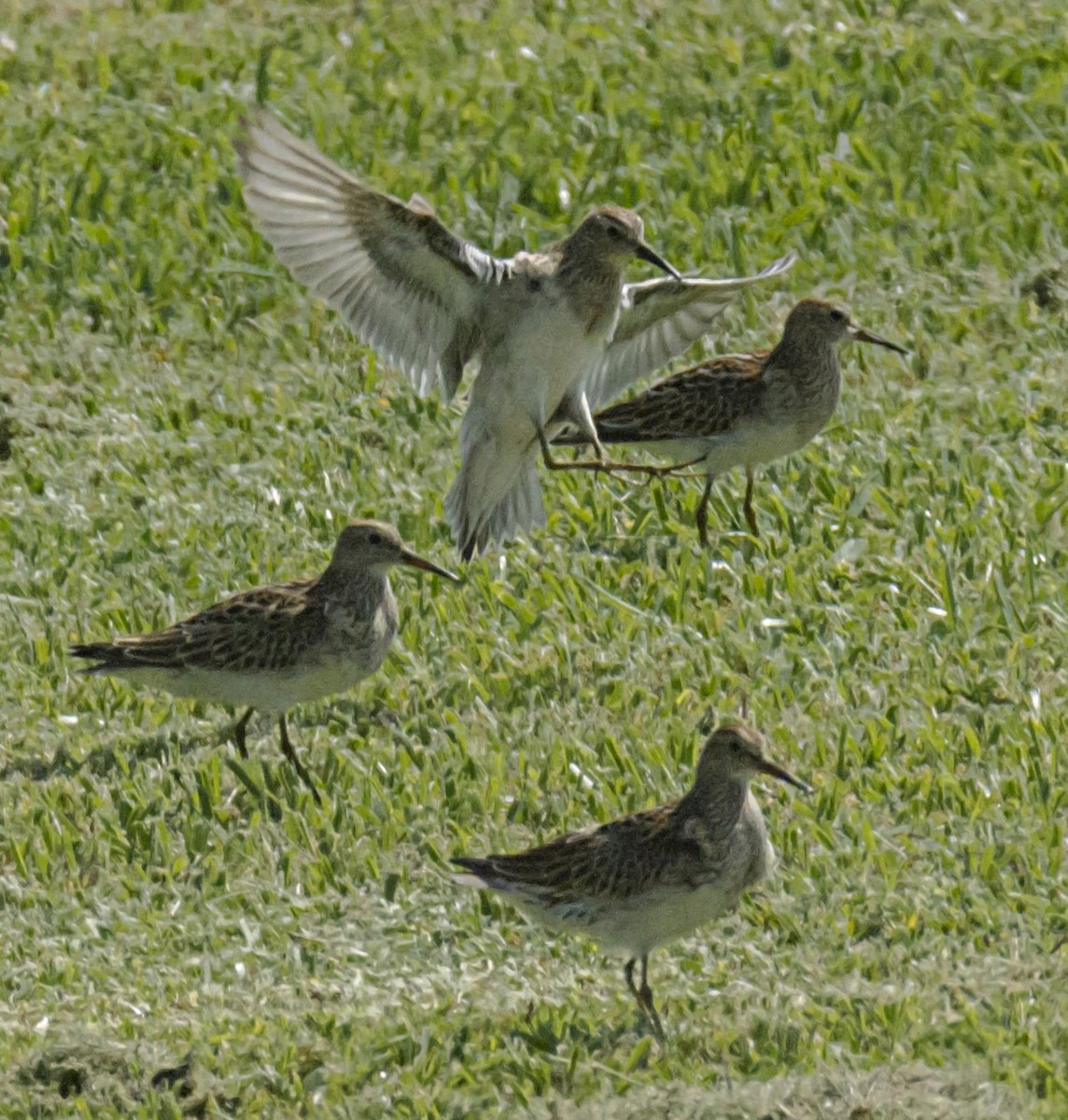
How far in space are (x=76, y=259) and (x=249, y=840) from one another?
16.8ft

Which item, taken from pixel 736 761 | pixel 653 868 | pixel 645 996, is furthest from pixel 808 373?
pixel 645 996

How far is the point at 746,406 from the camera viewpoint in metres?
10.0

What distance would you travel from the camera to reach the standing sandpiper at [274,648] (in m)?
8.38

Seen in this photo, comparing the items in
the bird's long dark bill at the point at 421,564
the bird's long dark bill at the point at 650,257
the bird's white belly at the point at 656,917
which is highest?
the bird's long dark bill at the point at 650,257

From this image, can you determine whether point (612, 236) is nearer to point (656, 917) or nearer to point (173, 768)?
point (173, 768)

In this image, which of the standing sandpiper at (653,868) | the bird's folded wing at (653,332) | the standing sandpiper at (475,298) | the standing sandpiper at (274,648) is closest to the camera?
the standing sandpiper at (653,868)

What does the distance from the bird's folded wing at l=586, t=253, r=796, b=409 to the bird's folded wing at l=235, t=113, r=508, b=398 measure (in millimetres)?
1113

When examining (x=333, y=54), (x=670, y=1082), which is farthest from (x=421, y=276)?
(x=333, y=54)

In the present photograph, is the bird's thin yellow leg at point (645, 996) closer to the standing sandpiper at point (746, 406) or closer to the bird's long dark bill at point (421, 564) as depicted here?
Answer: the bird's long dark bill at point (421, 564)

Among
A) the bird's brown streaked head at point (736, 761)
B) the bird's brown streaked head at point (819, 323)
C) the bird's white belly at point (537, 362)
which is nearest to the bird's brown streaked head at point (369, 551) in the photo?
A: the bird's white belly at point (537, 362)

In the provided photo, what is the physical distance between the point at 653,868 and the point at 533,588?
2890 millimetres

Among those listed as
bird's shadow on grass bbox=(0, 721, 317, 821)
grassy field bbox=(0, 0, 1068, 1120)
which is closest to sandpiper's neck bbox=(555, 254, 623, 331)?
grassy field bbox=(0, 0, 1068, 1120)

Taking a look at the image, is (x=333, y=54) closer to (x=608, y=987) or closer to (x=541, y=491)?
(x=541, y=491)

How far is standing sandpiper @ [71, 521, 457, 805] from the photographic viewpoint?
27.5 ft
